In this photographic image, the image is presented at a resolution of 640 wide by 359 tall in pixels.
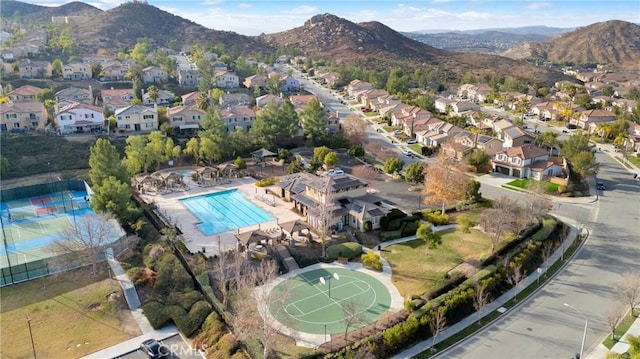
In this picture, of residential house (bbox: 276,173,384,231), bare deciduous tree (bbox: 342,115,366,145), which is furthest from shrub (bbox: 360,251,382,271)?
bare deciduous tree (bbox: 342,115,366,145)

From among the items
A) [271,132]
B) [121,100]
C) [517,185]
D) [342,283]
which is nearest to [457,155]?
[517,185]

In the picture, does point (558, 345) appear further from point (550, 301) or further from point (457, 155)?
point (457, 155)

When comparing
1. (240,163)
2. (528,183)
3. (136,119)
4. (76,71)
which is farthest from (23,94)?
(528,183)

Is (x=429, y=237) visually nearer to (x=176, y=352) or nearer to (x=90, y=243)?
(x=176, y=352)

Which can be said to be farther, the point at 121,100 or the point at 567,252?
the point at 121,100

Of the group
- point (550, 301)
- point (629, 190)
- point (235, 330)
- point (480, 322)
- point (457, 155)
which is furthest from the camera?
point (457, 155)

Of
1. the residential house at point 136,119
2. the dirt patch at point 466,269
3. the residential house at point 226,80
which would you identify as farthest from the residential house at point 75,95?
the dirt patch at point 466,269
